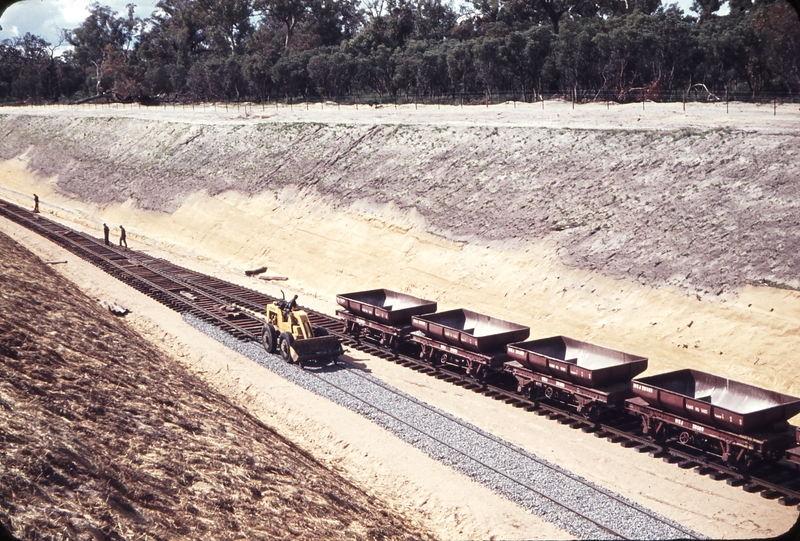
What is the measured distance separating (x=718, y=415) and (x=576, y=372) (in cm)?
367

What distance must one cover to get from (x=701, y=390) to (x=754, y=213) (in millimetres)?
11423

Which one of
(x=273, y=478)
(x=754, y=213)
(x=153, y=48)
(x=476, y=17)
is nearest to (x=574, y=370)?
(x=273, y=478)

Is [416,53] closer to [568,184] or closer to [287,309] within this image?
[568,184]

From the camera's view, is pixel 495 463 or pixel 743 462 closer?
pixel 743 462

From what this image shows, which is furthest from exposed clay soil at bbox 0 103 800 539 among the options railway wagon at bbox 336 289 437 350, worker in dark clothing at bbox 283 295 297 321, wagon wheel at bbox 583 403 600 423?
worker in dark clothing at bbox 283 295 297 321

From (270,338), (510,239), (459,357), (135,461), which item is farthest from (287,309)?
(510,239)

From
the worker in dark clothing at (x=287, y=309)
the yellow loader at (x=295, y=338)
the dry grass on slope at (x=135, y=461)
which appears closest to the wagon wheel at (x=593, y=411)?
the dry grass on slope at (x=135, y=461)

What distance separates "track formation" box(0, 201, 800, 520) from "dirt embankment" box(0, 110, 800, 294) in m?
8.53

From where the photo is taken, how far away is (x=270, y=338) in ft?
79.1

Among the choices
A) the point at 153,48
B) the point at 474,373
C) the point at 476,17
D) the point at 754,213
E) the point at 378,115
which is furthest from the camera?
the point at 153,48

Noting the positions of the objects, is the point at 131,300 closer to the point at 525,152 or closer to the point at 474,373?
the point at 474,373

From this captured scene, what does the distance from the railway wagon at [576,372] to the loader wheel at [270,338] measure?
26.7ft

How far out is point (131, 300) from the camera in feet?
103

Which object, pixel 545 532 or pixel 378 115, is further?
pixel 378 115
